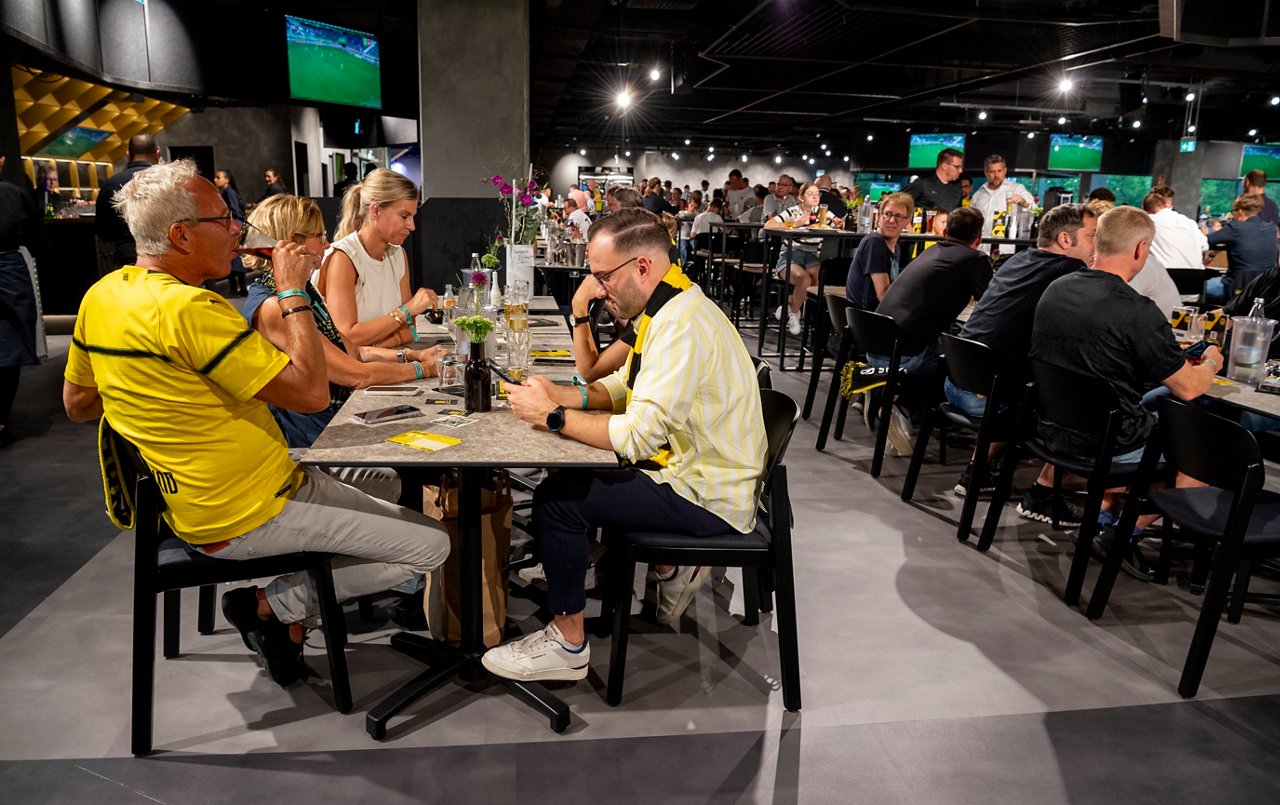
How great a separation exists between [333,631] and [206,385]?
75cm

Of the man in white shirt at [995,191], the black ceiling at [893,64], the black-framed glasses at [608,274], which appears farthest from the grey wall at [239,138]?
the black-framed glasses at [608,274]

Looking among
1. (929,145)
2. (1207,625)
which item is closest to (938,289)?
(1207,625)

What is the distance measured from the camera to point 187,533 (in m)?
2.05

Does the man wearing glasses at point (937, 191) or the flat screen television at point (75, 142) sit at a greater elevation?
the flat screen television at point (75, 142)

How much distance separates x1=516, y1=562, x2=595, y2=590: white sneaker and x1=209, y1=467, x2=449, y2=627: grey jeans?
2.59 feet

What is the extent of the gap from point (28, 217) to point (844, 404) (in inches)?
210

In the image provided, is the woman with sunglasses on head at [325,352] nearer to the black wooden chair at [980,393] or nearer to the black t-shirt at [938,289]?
the black wooden chair at [980,393]

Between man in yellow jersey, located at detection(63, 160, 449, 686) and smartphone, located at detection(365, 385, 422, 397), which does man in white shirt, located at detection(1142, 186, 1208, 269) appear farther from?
man in yellow jersey, located at detection(63, 160, 449, 686)

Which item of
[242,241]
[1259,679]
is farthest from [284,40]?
[1259,679]

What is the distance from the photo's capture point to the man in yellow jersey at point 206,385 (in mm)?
1866

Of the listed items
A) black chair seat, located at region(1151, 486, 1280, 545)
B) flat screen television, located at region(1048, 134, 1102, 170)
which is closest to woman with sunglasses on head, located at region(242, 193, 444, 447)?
black chair seat, located at region(1151, 486, 1280, 545)

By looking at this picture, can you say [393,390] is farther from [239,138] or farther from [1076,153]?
[1076,153]

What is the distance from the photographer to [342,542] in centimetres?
220

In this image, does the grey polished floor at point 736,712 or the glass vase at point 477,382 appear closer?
the grey polished floor at point 736,712
